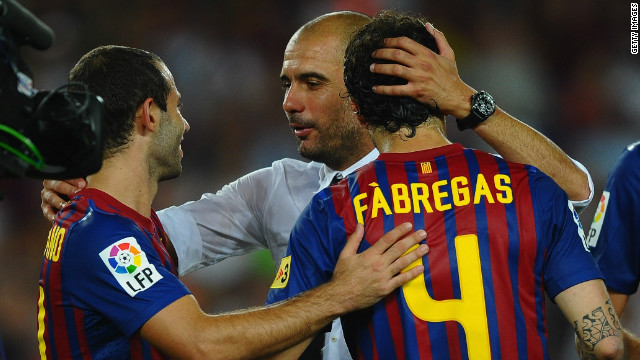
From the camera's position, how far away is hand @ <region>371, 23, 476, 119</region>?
230 cm

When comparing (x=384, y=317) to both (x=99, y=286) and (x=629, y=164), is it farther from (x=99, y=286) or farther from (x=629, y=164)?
(x=629, y=164)

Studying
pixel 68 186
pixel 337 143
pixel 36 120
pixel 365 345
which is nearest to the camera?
pixel 36 120

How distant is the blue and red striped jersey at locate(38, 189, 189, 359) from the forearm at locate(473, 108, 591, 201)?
3.87ft

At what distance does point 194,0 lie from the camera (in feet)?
22.3

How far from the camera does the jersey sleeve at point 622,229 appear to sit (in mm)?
2822

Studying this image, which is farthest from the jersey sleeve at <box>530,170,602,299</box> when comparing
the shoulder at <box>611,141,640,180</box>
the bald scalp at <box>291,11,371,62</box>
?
the bald scalp at <box>291,11,371,62</box>

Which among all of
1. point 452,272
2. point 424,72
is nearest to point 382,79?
point 424,72

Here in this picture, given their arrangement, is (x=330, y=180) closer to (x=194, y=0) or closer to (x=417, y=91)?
(x=417, y=91)

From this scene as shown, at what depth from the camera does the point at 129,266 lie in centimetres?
233

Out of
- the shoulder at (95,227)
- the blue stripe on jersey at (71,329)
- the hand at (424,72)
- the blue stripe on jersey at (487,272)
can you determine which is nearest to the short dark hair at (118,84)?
the shoulder at (95,227)

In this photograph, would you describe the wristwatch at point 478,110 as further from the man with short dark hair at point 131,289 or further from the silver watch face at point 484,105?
the man with short dark hair at point 131,289

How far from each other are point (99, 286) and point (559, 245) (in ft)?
4.65

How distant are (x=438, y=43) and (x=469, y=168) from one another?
0.49m

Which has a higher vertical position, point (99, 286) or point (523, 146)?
point (523, 146)
